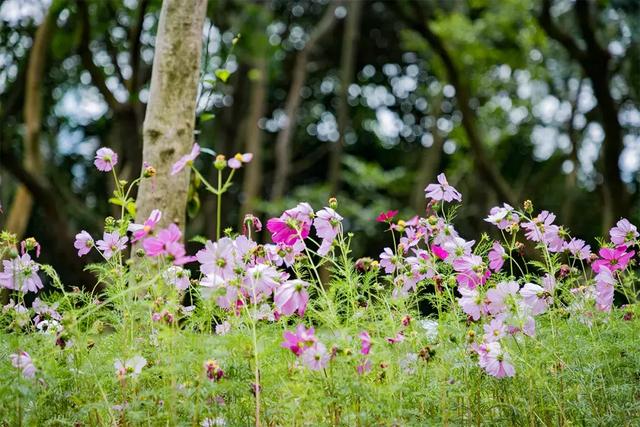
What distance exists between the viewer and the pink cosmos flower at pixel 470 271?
220 centimetres

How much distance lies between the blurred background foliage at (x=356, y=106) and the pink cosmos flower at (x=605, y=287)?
4.71m

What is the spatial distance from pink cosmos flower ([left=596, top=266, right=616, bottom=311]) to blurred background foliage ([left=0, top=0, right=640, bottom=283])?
4715mm

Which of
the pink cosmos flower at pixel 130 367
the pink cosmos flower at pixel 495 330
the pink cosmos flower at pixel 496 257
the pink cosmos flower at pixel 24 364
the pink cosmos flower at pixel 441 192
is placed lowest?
the pink cosmos flower at pixel 130 367

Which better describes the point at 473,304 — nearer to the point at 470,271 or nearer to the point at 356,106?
the point at 470,271

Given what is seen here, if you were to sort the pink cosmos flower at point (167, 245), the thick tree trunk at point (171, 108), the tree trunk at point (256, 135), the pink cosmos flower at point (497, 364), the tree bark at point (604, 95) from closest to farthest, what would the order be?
the pink cosmos flower at point (167, 245) → the pink cosmos flower at point (497, 364) → the thick tree trunk at point (171, 108) → the tree bark at point (604, 95) → the tree trunk at point (256, 135)

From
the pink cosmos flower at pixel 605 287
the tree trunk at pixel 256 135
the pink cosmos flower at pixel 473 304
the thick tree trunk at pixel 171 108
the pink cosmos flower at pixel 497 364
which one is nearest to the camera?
the pink cosmos flower at pixel 497 364

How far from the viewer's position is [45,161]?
1243cm

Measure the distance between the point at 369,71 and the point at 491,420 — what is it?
13.2m

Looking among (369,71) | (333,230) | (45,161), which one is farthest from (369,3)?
(333,230)

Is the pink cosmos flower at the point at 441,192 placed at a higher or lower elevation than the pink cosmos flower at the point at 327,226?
higher

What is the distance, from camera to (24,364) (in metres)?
1.89

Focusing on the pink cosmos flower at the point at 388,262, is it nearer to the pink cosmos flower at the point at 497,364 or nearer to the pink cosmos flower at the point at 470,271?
the pink cosmos flower at the point at 470,271

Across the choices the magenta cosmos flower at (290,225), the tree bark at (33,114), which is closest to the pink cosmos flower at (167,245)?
the magenta cosmos flower at (290,225)

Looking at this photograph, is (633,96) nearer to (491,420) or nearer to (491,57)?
(491,57)
